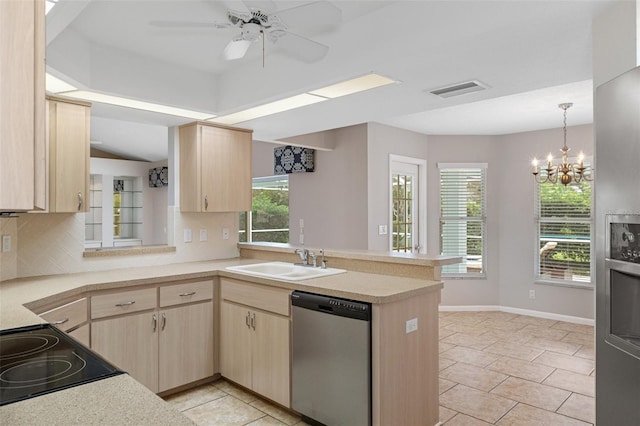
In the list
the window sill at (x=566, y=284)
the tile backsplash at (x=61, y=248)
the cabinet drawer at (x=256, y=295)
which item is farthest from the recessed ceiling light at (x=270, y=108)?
the window sill at (x=566, y=284)

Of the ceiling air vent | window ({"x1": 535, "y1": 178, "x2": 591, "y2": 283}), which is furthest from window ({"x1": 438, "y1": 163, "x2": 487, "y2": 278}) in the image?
the ceiling air vent

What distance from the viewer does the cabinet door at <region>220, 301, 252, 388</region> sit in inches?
123

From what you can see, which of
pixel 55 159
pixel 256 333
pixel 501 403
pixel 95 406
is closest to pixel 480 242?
pixel 501 403

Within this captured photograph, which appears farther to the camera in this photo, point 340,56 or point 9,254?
point 9,254

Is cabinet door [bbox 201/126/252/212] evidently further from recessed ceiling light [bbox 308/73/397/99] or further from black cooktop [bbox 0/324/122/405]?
black cooktop [bbox 0/324/122/405]

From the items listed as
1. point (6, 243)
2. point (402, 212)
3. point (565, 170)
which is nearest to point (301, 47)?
point (6, 243)

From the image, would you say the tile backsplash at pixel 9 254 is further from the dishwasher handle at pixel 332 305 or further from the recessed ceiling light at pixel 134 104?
the dishwasher handle at pixel 332 305

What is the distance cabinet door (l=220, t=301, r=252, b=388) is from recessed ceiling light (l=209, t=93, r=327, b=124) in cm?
154

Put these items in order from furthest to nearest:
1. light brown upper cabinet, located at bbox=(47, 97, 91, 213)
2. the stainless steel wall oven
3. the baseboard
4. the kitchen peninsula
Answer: the baseboard → light brown upper cabinet, located at bbox=(47, 97, 91, 213) → the kitchen peninsula → the stainless steel wall oven

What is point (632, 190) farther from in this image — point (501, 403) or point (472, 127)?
point (472, 127)

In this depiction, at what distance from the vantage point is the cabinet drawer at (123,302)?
111 inches

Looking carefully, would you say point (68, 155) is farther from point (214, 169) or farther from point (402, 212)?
point (402, 212)

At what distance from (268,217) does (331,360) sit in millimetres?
5273

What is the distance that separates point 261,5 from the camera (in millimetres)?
1858
